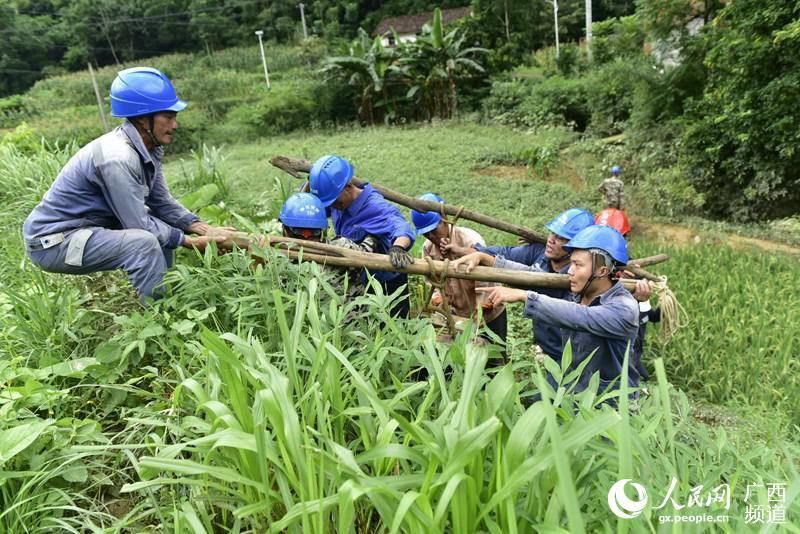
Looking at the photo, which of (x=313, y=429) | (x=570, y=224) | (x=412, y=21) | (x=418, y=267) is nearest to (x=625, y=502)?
(x=313, y=429)

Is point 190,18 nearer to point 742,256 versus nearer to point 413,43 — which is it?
point 413,43

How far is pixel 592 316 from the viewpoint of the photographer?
2.35 m

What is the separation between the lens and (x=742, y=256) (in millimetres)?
5820

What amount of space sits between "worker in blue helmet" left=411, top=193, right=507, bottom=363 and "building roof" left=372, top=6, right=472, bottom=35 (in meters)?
37.4

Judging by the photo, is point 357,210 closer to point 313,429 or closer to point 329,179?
point 329,179

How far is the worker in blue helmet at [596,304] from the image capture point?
2.35 m

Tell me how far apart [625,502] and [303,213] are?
7.49ft

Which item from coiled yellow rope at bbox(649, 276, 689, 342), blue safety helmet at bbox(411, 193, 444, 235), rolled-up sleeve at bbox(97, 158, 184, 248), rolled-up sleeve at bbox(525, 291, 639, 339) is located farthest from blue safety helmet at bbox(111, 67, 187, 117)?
coiled yellow rope at bbox(649, 276, 689, 342)

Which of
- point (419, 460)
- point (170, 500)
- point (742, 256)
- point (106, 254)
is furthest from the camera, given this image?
point (742, 256)

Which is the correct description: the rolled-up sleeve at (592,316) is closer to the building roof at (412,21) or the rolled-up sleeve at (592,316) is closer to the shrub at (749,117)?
the shrub at (749,117)

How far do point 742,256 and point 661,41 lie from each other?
5586 millimetres

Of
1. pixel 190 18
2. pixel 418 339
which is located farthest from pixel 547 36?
pixel 190 18

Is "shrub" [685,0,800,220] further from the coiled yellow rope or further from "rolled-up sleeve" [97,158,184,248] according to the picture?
"rolled-up sleeve" [97,158,184,248]

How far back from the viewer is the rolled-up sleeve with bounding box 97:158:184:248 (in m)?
2.46
